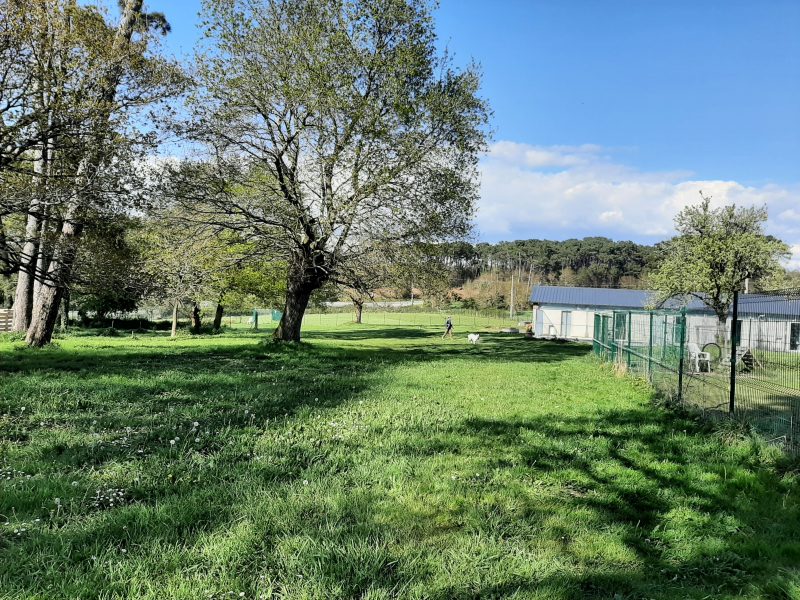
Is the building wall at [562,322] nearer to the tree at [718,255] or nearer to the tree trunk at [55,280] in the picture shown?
the tree at [718,255]

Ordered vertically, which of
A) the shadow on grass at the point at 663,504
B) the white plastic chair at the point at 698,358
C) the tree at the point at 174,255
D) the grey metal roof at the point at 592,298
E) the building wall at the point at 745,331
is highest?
the tree at the point at 174,255

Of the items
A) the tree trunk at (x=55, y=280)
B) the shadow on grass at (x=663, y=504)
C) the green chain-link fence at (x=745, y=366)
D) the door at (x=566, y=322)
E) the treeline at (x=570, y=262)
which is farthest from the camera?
the treeline at (x=570, y=262)

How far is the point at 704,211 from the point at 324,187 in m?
21.5

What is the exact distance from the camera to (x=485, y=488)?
436cm

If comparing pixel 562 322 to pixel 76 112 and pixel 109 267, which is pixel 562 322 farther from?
pixel 76 112

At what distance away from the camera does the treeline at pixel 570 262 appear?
101 meters

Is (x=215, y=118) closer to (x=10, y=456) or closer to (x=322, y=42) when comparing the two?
(x=322, y=42)

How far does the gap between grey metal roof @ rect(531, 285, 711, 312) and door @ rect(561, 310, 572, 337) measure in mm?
732

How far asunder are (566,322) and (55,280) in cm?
3549

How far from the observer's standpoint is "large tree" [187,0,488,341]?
15711 millimetres

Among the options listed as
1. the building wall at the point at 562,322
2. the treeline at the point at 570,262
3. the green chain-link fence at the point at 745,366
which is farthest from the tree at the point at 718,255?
the treeline at the point at 570,262

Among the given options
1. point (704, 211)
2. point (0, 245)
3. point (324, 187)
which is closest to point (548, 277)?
point (704, 211)

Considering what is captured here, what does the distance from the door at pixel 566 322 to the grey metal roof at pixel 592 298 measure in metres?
0.73

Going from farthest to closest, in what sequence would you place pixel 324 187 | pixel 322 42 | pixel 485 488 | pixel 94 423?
pixel 324 187
pixel 322 42
pixel 94 423
pixel 485 488
